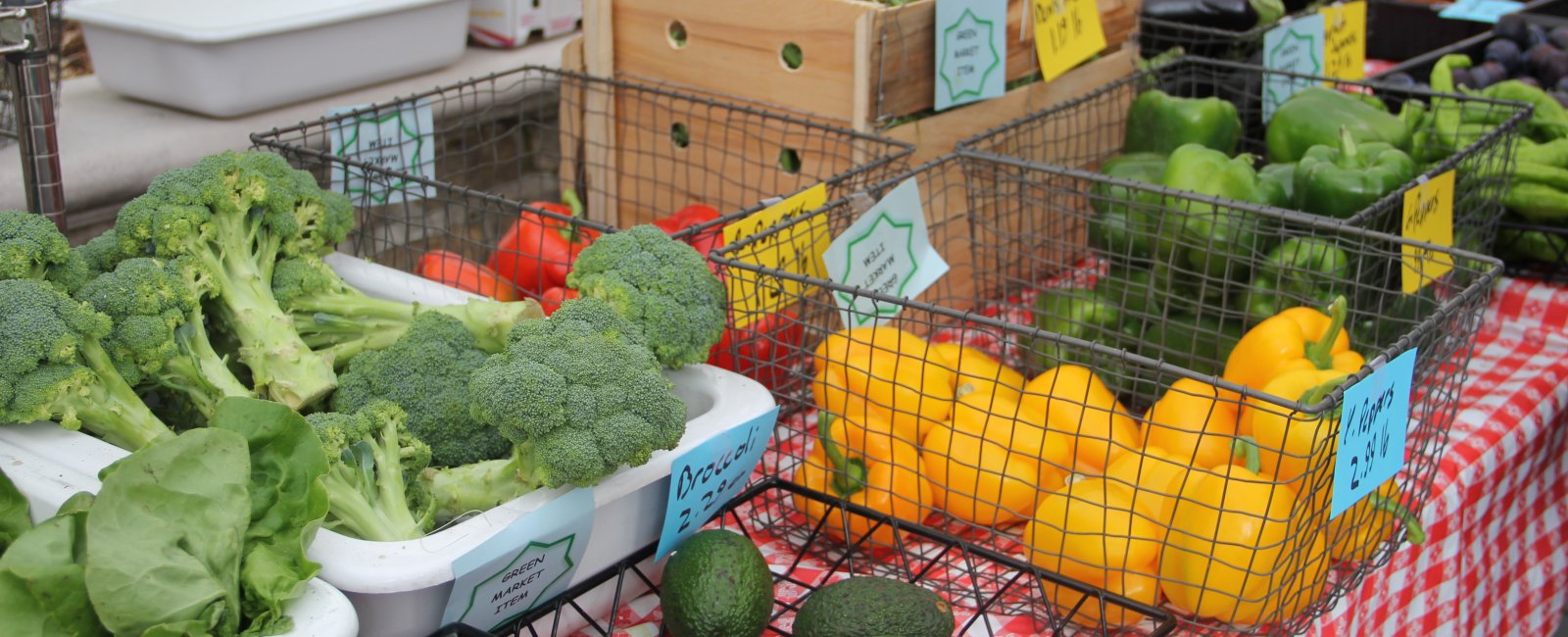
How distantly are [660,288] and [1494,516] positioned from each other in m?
0.97

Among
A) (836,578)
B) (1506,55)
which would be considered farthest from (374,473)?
(1506,55)

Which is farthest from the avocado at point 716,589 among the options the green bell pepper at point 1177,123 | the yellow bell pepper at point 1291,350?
the green bell pepper at point 1177,123

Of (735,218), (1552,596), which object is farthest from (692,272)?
(1552,596)

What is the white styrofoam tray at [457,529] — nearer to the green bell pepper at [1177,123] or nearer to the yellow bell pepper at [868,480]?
the yellow bell pepper at [868,480]

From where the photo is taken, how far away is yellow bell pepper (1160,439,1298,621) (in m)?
0.92

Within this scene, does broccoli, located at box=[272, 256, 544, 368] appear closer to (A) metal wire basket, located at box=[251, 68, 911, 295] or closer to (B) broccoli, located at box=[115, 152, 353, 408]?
(B) broccoli, located at box=[115, 152, 353, 408]

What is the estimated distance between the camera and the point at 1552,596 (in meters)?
1.61

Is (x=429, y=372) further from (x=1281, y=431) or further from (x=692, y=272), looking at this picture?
(x=1281, y=431)

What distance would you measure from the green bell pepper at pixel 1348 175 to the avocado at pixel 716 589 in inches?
32.7

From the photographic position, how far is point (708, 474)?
0.97 meters

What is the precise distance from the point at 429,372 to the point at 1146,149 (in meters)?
1.08

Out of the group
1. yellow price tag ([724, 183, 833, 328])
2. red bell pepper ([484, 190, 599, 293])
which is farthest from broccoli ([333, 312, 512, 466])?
red bell pepper ([484, 190, 599, 293])

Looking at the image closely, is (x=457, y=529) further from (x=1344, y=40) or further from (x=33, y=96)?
(x=1344, y=40)

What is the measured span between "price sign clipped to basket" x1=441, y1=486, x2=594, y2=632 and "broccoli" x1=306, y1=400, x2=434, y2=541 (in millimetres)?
52
